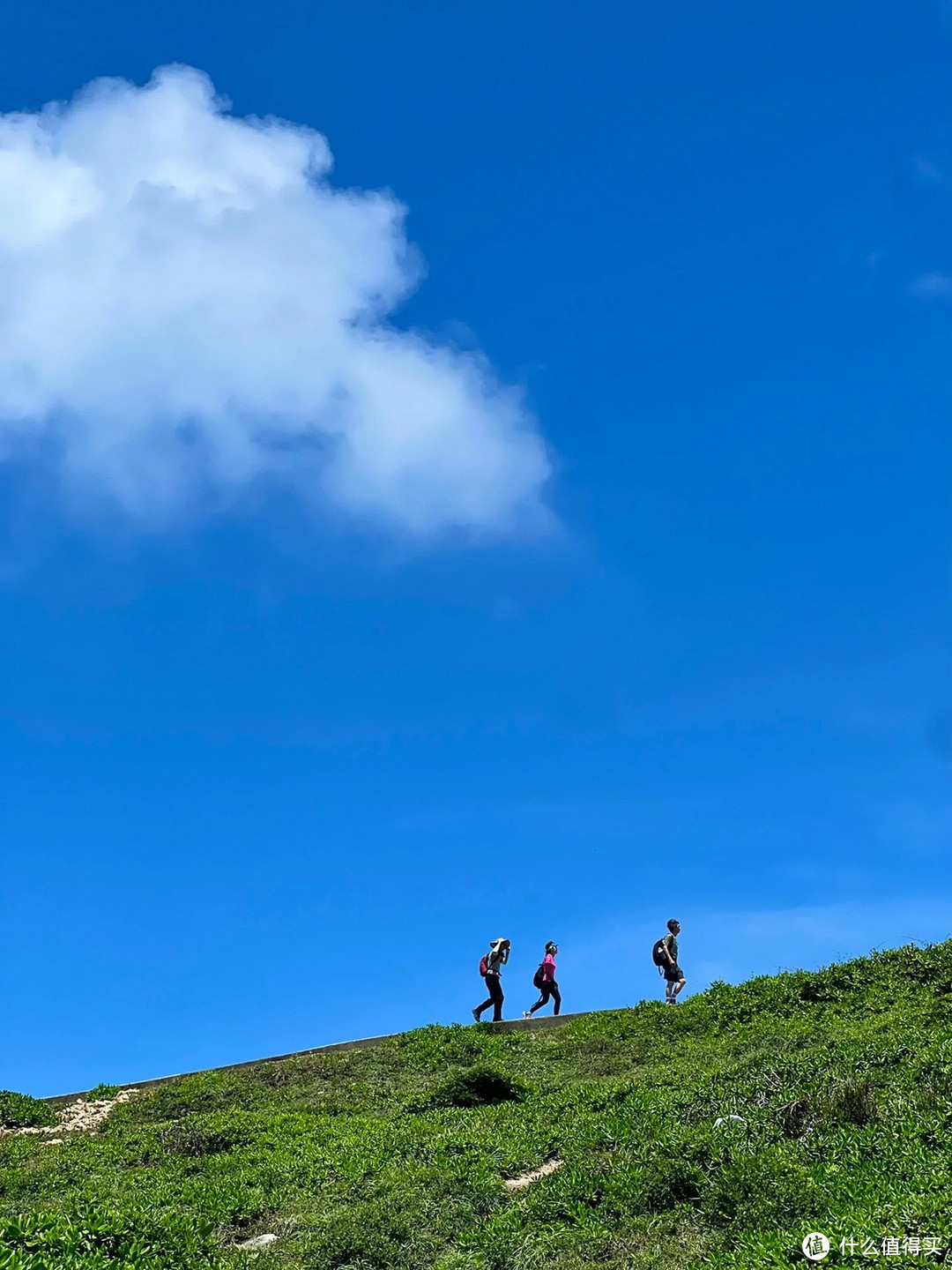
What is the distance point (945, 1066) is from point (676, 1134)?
10.6ft

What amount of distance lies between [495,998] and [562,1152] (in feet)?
40.8

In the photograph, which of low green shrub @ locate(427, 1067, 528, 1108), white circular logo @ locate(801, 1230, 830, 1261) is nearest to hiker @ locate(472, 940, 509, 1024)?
low green shrub @ locate(427, 1067, 528, 1108)

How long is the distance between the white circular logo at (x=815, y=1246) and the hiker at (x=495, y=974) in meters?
17.6

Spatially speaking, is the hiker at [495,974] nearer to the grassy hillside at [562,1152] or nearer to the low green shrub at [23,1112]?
the grassy hillside at [562,1152]

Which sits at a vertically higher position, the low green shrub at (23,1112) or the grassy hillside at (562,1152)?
the low green shrub at (23,1112)

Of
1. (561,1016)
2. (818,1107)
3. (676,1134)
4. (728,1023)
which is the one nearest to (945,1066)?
(818,1107)

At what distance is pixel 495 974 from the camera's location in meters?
26.4

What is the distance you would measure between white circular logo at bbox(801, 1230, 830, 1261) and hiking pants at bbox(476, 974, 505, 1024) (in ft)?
57.9

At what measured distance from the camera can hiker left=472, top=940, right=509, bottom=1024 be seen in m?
26.3

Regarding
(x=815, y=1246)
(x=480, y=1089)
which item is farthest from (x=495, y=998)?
(x=815, y=1246)

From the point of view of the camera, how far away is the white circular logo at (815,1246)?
8773 mm

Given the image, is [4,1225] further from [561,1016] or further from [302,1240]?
[561,1016]

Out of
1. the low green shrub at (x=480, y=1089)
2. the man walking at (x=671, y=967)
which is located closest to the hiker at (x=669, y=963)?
the man walking at (x=671, y=967)

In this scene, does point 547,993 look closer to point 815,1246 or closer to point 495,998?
point 495,998
